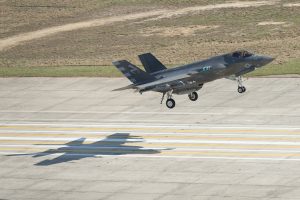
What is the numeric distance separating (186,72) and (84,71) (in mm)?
25242

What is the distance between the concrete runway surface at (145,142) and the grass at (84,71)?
188cm

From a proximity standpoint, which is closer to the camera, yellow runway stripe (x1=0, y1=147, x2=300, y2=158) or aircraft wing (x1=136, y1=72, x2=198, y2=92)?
yellow runway stripe (x1=0, y1=147, x2=300, y2=158)

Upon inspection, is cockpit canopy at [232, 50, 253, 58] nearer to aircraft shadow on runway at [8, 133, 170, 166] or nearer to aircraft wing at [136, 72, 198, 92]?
aircraft wing at [136, 72, 198, 92]

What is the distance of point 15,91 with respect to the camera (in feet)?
263

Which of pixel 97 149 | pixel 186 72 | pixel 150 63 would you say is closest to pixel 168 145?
pixel 97 149

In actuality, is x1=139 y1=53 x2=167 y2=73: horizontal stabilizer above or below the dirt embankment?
above

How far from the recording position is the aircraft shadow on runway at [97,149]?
199ft

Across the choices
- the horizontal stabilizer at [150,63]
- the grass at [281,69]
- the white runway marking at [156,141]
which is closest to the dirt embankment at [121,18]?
the grass at [281,69]

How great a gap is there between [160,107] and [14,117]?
1176cm

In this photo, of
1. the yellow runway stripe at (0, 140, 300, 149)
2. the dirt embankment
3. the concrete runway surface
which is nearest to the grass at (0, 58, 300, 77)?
the concrete runway surface

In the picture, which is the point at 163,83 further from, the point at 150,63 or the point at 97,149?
the point at 97,149

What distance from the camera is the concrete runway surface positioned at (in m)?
53.0

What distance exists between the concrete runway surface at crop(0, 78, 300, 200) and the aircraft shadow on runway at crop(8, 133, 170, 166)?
7 centimetres

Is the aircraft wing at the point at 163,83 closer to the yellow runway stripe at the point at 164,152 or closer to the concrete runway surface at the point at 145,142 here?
the concrete runway surface at the point at 145,142
